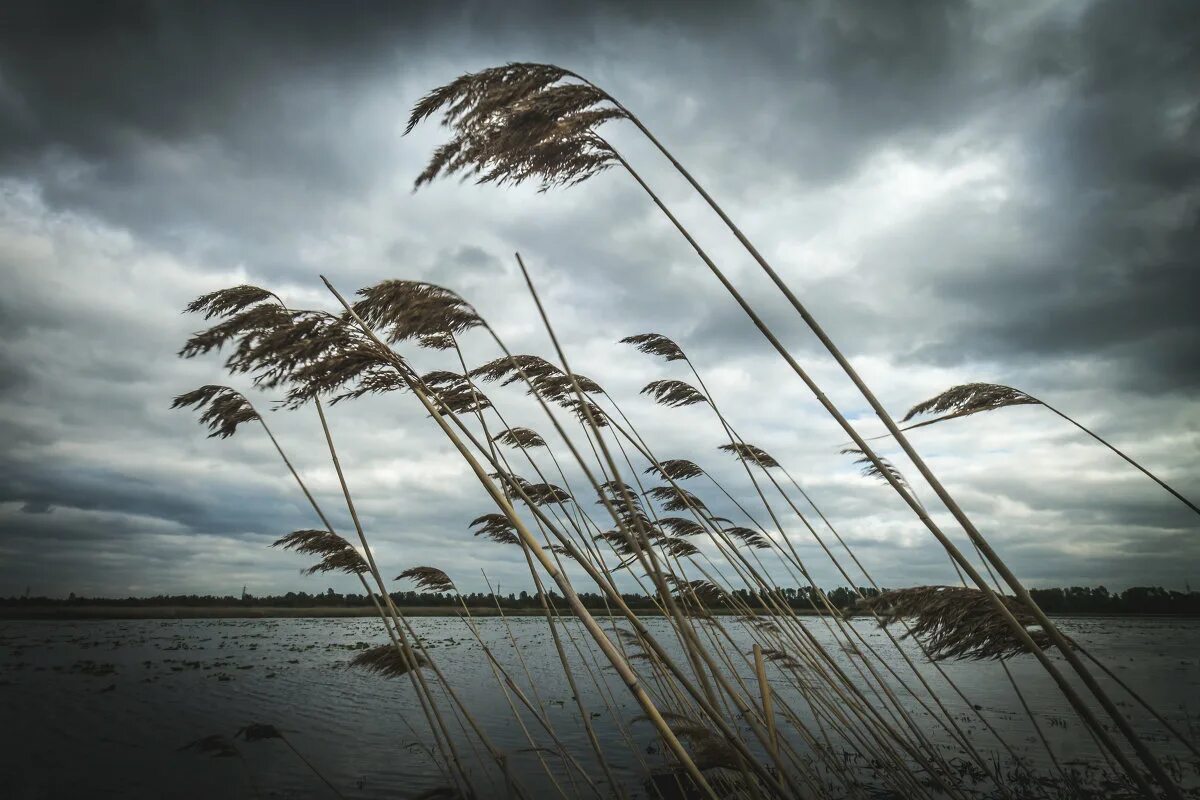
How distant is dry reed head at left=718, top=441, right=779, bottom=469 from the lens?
625 centimetres

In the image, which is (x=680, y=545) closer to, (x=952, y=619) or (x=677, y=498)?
(x=677, y=498)

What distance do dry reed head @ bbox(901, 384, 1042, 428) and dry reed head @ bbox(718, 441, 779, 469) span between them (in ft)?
8.68

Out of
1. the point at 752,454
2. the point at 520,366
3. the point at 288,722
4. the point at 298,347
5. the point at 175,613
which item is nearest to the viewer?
the point at 298,347

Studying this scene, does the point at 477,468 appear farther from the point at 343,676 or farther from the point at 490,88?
the point at 343,676

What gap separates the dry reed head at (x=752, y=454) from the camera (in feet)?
20.5

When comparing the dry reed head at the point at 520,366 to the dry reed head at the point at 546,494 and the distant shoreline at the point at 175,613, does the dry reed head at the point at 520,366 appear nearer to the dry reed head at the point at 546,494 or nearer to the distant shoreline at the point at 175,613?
the dry reed head at the point at 546,494

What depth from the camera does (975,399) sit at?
11.7 feet

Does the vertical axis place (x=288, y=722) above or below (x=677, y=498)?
below

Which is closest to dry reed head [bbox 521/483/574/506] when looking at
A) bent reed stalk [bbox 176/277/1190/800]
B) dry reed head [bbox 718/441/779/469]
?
bent reed stalk [bbox 176/277/1190/800]

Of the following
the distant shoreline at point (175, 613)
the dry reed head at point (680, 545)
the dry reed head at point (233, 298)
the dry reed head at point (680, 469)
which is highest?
the dry reed head at point (233, 298)

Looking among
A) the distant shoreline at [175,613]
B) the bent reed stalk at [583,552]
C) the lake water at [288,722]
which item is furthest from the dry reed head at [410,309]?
the distant shoreline at [175,613]

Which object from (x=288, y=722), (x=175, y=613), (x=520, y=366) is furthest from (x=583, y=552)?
(x=175, y=613)

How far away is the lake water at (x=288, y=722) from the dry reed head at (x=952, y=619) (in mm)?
2856

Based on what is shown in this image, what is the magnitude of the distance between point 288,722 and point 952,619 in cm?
1302
